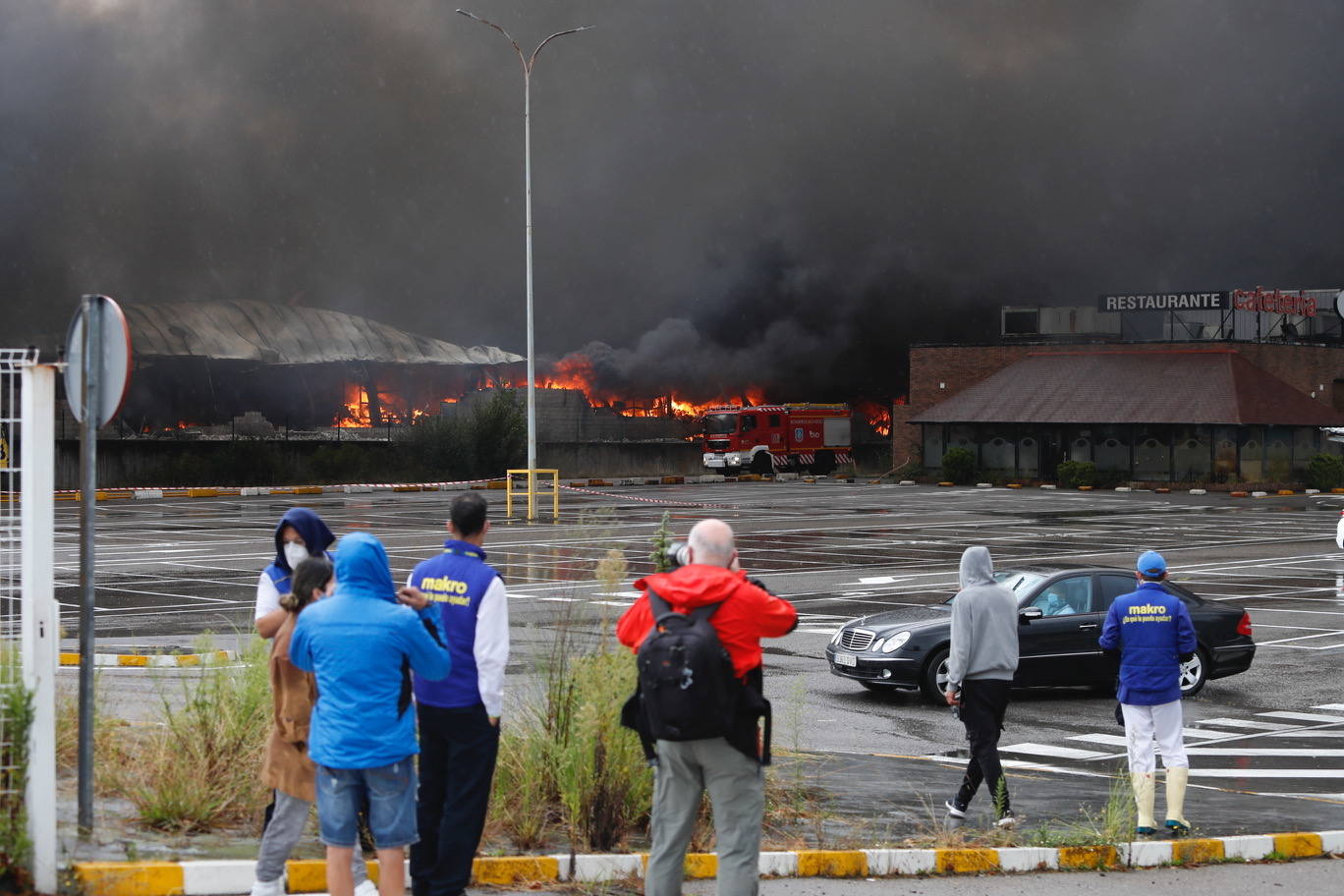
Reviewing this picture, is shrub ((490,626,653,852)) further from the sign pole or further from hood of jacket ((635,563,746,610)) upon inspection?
the sign pole

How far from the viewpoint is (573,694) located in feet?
25.2

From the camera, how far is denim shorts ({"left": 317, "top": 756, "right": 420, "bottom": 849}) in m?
5.54

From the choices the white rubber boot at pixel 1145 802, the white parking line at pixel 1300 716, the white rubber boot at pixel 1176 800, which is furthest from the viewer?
the white parking line at pixel 1300 716

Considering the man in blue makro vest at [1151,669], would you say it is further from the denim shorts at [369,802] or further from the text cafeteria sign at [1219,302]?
the text cafeteria sign at [1219,302]

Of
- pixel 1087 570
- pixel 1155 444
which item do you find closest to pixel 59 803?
pixel 1087 570

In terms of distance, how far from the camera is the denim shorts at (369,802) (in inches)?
218

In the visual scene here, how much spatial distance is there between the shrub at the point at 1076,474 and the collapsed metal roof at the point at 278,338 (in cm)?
3876

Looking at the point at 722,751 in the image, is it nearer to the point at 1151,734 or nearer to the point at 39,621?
the point at 39,621

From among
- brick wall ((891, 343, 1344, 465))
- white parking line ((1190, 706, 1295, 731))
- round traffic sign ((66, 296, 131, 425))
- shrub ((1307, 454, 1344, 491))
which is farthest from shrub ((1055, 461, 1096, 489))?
round traffic sign ((66, 296, 131, 425))

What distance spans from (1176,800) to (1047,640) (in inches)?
206

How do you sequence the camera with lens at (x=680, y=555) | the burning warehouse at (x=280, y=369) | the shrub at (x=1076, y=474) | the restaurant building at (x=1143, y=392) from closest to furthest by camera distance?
the camera with lens at (x=680, y=555) < the shrub at (x=1076, y=474) < the restaurant building at (x=1143, y=392) < the burning warehouse at (x=280, y=369)

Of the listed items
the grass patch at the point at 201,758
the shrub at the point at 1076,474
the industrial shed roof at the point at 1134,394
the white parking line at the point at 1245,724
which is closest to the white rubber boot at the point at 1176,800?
the white parking line at the point at 1245,724

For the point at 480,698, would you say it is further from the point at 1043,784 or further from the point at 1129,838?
the point at 1043,784

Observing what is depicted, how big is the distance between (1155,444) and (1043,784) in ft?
174
